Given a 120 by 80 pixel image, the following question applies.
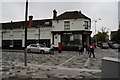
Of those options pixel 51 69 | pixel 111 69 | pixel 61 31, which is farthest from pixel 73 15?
pixel 111 69

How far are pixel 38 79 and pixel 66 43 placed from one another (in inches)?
921

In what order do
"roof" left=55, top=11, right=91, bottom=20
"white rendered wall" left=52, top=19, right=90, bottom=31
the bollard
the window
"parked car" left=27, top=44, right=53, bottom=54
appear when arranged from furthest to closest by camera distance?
the window, "roof" left=55, top=11, right=91, bottom=20, "white rendered wall" left=52, top=19, right=90, bottom=31, "parked car" left=27, top=44, right=53, bottom=54, the bollard

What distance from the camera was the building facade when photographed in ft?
97.1

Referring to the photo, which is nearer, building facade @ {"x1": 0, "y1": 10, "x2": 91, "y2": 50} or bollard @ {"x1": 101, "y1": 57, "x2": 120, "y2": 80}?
bollard @ {"x1": 101, "y1": 57, "x2": 120, "y2": 80}

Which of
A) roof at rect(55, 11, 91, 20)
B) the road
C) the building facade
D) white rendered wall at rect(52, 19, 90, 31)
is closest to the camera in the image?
the road

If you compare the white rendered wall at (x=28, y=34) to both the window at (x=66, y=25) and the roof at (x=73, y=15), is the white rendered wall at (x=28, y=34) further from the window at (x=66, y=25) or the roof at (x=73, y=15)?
the roof at (x=73, y=15)

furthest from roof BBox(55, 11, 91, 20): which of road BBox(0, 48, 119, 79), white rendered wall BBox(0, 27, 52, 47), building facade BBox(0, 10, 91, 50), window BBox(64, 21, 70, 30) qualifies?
road BBox(0, 48, 119, 79)

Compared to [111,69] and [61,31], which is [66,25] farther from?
[111,69]

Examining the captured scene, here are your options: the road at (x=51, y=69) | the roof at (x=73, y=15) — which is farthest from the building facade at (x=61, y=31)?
the road at (x=51, y=69)

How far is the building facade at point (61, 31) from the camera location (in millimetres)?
29609

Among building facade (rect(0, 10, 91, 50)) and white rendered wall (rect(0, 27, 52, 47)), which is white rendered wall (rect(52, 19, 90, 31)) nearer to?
building facade (rect(0, 10, 91, 50))

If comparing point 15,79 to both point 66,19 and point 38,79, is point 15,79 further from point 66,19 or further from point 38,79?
point 66,19

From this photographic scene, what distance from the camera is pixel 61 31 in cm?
3048

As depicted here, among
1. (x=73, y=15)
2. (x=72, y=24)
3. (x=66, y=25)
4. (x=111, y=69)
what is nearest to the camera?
(x=111, y=69)
